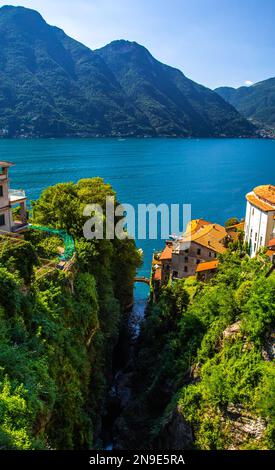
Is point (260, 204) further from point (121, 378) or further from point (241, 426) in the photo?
point (121, 378)

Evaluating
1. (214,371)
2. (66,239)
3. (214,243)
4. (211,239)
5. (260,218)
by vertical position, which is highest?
(260,218)

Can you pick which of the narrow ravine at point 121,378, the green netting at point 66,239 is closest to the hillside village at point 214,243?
the narrow ravine at point 121,378

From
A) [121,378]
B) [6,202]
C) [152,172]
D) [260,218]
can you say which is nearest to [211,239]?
[260,218]

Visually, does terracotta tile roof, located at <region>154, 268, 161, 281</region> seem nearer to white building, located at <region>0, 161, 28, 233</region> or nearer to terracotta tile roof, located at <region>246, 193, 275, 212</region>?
terracotta tile roof, located at <region>246, 193, 275, 212</region>

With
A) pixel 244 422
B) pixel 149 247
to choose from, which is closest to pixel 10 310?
pixel 244 422

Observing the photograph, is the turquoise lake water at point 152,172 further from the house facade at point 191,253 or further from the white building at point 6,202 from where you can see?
the white building at point 6,202
